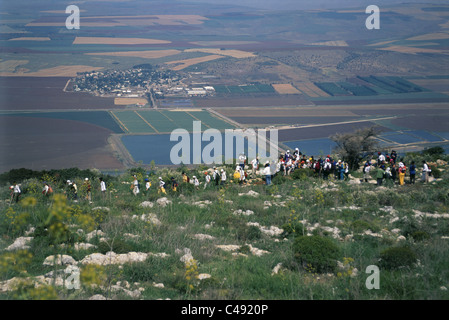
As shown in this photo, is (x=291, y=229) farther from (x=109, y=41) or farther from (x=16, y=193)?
(x=109, y=41)

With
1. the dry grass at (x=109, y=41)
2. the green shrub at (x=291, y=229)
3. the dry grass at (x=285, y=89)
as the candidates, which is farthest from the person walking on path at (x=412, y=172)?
the dry grass at (x=109, y=41)

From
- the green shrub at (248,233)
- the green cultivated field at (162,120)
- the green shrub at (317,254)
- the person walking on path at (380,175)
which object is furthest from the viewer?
the green cultivated field at (162,120)

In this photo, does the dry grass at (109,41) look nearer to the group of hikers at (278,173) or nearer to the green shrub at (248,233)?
the group of hikers at (278,173)

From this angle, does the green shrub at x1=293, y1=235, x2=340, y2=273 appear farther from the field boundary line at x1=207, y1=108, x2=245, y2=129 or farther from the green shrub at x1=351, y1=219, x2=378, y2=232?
the field boundary line at x1=207, y1=108, x2=245, y2=129

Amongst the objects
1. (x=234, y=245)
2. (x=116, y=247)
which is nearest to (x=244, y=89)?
(x=234, y=245)
